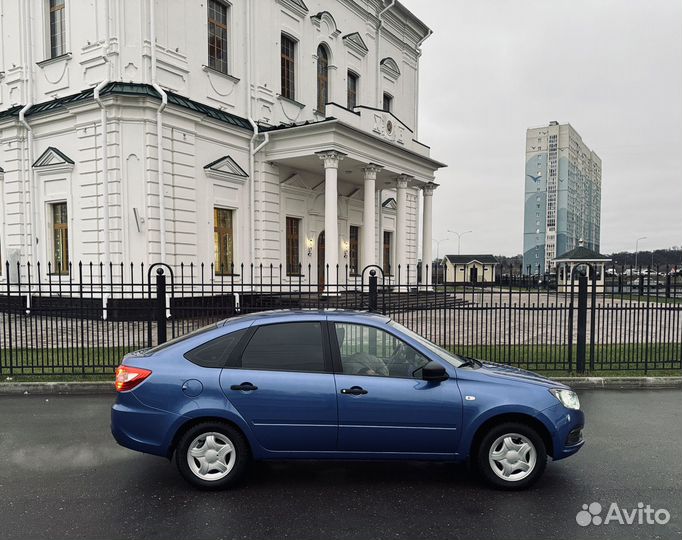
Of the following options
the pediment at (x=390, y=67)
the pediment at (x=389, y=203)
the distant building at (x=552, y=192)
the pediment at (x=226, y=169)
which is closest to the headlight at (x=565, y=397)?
the pediment at (x=226, y=169)

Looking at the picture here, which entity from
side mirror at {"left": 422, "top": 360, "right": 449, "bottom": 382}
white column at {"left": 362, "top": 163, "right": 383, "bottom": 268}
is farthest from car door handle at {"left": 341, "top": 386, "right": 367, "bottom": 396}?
white column at {"left": 362, "top": 163, "right": 383, "bottom": 268}

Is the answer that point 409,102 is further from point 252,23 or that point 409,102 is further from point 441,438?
point 441,438

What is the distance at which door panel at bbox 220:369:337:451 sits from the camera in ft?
12.9

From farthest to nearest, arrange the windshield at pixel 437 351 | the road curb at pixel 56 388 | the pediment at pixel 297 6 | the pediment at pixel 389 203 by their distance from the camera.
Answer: the pediment at pixel 389 203 → the pediment at pixel 297 6 → the road curb at pixel 56 388 → the windshield at pixel 437 351

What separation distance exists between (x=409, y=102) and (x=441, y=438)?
2874 centimetres

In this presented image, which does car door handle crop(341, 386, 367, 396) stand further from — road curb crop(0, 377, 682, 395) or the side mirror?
road curb crop(0, 377, 682, 395)

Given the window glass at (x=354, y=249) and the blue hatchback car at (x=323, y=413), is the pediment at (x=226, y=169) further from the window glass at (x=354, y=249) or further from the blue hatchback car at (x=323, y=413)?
the blue hatchback car at (x=323, y=413)

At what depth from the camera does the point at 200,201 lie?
1662cm

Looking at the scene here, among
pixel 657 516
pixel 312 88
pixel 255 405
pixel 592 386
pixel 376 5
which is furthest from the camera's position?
pixel 376 5

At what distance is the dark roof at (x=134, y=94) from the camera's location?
1434 centimetres

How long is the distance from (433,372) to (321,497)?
1406 millimetres

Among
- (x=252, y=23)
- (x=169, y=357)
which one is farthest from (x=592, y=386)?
(x=252, y=23)

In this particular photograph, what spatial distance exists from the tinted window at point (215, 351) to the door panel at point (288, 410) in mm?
246

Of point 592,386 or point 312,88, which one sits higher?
point 312,88
